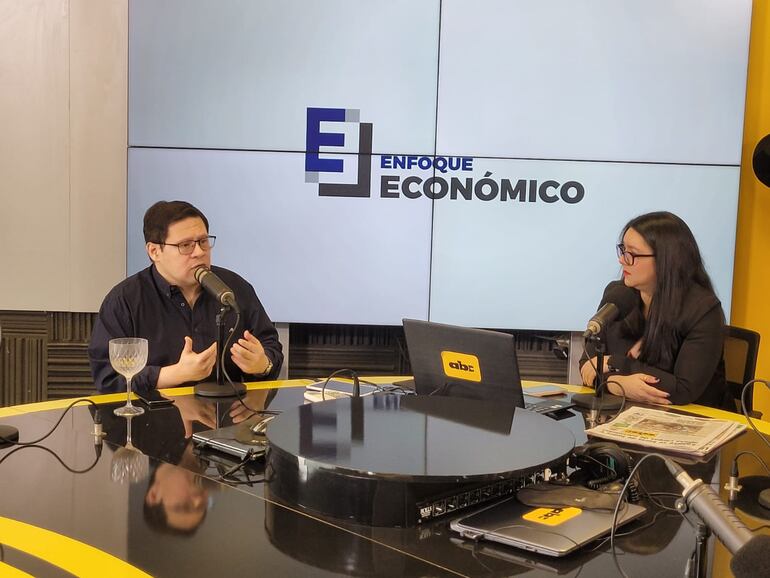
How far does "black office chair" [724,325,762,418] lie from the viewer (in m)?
2.96

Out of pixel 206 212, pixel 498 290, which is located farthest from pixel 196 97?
pixel 498 290

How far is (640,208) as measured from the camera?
12.9ft

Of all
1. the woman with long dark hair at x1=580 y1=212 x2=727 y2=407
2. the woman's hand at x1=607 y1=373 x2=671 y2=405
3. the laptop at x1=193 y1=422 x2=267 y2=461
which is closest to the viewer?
the laptop at x1=193 y1=422 x2=267 y2=461

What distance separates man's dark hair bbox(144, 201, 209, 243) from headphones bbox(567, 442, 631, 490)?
5.59 feet

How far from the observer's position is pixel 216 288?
8.07ft

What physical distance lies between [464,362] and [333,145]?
201 cm

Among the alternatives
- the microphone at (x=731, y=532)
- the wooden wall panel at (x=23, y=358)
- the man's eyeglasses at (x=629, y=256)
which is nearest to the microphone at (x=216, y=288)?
the man's eyeglasses at (x=629, y=256)

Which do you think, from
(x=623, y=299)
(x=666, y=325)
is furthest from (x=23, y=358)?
(x=666, y=325)

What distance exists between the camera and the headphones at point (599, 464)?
5.22 ft

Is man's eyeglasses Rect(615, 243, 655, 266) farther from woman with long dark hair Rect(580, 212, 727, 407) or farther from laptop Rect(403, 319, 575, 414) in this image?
laptop Rect(403, 319, 575, 414)

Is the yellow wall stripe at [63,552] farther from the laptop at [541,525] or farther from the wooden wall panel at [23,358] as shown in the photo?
the wooden wall panel at [23,358]

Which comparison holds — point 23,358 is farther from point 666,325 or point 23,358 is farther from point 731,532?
point 731,532

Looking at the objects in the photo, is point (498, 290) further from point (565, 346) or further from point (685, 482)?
point (685, 482)

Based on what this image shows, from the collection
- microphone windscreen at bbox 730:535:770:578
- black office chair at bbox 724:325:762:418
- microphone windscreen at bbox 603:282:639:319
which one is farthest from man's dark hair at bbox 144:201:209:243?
microphone windscreen at bbox 730:535:770:578
